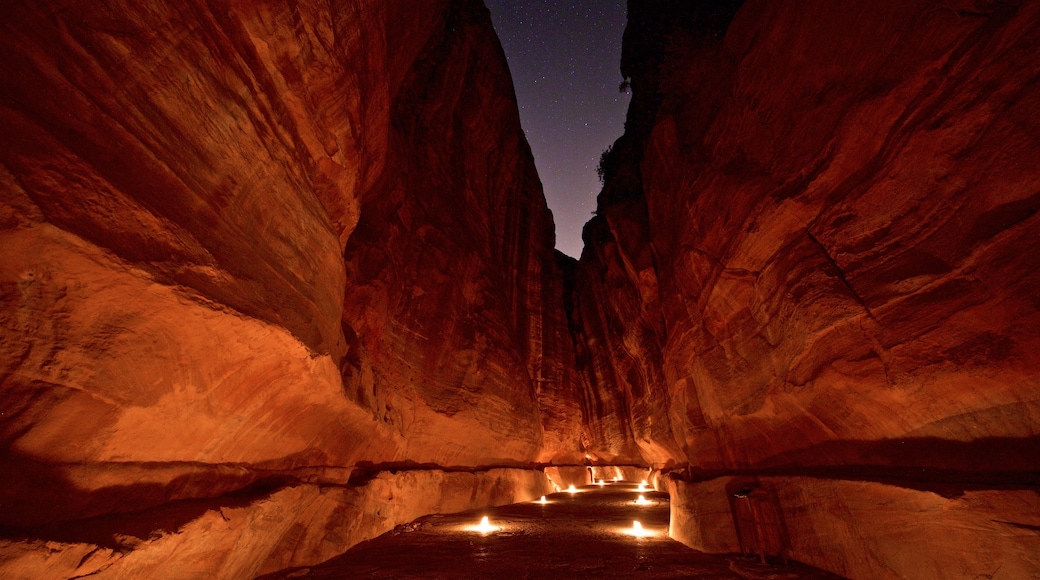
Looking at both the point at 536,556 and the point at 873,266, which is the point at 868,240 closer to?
the point at 873,266

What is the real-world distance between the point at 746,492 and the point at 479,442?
8.00 metres

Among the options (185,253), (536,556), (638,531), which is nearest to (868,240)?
(536,556)

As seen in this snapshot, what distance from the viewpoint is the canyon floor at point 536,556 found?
4863 millimetres

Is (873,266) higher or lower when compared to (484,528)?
higher

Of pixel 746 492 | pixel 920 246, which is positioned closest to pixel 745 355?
pixel 746 492

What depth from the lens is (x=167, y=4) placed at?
11.4 ft

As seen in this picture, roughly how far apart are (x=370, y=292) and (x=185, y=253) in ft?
19.3

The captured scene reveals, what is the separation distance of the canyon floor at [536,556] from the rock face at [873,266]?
68 cm

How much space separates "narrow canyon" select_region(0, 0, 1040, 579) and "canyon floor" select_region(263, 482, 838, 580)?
16.7 inches

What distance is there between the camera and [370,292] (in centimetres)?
888

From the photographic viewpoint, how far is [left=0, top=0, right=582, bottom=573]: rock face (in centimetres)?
241

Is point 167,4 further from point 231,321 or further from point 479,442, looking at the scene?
point 479,442

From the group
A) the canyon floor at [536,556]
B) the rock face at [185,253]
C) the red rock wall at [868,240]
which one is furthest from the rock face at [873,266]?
the rock face at [185,253]

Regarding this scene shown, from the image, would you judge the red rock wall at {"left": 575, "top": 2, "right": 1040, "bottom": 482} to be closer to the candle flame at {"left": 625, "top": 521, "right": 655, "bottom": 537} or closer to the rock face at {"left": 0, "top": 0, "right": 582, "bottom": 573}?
the candle flame at {"left": 625, "top": 521, "right": 655, "bottom": 537}
